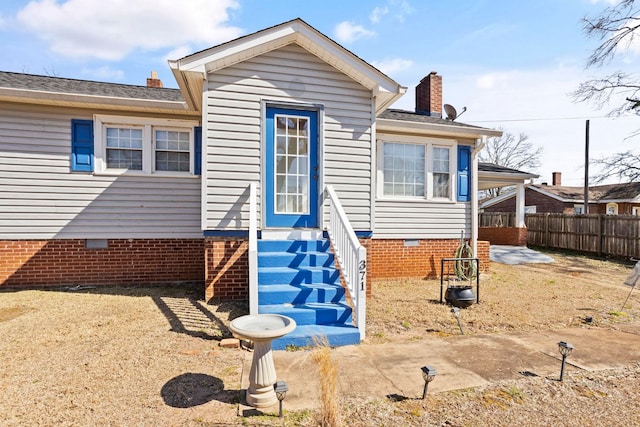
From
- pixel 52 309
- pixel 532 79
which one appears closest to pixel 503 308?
pixel 52 309

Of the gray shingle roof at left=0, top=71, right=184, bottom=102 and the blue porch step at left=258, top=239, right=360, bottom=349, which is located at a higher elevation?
the gray shingle roof at left=0, top=71, right=184, bottom=102

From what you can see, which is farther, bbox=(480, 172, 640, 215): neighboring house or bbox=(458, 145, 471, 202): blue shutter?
bbox=(480, 172, 640, 215): neighboring house

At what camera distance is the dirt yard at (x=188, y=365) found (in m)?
2.70

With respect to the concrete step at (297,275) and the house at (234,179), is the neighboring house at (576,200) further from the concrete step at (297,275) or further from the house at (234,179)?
the concrete step at (297,275)

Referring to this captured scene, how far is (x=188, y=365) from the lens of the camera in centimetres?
352

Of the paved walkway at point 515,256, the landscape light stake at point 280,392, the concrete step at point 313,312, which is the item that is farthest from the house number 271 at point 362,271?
the paved walkway at point 515,256

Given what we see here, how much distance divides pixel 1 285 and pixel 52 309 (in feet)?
7.62

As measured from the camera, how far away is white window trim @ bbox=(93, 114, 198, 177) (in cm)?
689

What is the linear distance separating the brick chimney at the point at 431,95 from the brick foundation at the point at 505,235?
22.5 feet

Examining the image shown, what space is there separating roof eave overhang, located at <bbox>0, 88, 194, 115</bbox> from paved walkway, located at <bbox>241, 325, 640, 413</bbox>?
17.7ft

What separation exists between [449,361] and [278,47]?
5.45m

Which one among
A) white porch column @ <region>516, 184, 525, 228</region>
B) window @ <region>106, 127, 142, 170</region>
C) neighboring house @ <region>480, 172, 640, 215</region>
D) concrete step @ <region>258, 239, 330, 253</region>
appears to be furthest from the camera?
neighboring house @ <region>480, 172, 640, 215</region>

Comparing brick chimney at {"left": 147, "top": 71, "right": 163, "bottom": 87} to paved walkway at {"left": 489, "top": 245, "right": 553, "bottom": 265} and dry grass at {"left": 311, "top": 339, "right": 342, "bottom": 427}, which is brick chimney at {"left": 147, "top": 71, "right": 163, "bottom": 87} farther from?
paved walkway at {"left": 489, "top": 245, "right": 553, "bottom": 265}

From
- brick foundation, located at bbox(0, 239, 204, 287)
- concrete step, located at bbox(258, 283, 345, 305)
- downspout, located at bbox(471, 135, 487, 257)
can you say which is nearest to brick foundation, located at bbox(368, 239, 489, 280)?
downspout, located at bbox(471, 135, 487, 257)
